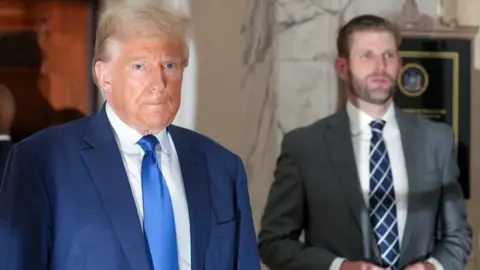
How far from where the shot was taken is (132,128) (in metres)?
1.42

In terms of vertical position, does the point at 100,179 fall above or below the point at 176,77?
below

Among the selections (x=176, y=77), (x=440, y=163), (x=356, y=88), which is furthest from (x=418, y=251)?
(x=176, y=77)

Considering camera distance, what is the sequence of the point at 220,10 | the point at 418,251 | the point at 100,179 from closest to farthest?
the point at 100,179 < the point at 418,251 < the point at 220,10

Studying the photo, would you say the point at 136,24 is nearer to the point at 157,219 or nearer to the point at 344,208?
the point at 157,219

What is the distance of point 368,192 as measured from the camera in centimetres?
219

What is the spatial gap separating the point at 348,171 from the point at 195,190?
84cm

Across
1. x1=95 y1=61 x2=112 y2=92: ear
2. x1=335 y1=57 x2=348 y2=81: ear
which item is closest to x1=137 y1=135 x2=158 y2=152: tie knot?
x1=95 y1=61 x2=112 y2=92: ear

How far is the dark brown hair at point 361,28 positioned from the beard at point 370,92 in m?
0.09

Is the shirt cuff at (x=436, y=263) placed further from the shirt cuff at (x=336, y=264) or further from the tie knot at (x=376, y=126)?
the tie knot at (x=376, y=126)

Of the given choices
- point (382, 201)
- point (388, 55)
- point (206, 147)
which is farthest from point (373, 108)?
point (206, 147)

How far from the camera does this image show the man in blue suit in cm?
132

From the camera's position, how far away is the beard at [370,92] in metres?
2.18

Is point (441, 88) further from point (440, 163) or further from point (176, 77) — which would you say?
point (176, 77)

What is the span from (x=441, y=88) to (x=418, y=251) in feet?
1.74
